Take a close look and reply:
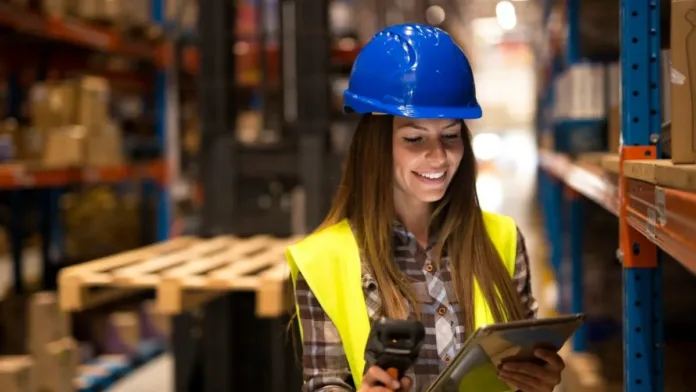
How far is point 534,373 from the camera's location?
1736 millimetres

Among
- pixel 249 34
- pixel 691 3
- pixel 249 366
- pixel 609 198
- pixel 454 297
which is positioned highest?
pixel 249 34

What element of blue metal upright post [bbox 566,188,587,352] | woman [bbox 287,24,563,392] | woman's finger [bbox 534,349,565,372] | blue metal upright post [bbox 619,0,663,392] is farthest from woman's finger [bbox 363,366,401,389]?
blue metal upright post [bbox 566,188,587,352]

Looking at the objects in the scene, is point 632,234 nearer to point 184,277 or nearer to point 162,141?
point 184,277

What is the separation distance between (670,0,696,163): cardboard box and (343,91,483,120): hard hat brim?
0.48 meters

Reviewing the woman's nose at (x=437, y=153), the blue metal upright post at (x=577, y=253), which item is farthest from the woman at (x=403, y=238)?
the blue metal upright post at (x=577, y=253)

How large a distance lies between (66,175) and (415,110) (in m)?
3.67

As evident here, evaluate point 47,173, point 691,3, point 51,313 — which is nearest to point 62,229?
point 47,173

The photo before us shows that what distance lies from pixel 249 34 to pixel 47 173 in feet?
4.93

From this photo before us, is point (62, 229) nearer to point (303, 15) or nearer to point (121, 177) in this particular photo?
point (121, 177)

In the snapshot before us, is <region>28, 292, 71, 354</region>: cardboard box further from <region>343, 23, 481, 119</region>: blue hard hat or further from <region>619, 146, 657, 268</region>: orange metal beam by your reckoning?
<region>619, 146, 657, 268</region>: orange metal beam

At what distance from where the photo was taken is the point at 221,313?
374cm

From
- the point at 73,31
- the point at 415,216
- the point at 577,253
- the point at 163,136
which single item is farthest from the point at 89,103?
the point at 415,216

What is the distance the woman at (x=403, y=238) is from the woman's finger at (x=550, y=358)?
0.22 metres

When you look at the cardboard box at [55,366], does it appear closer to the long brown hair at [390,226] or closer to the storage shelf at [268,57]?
the long brown hair at [390,226]
